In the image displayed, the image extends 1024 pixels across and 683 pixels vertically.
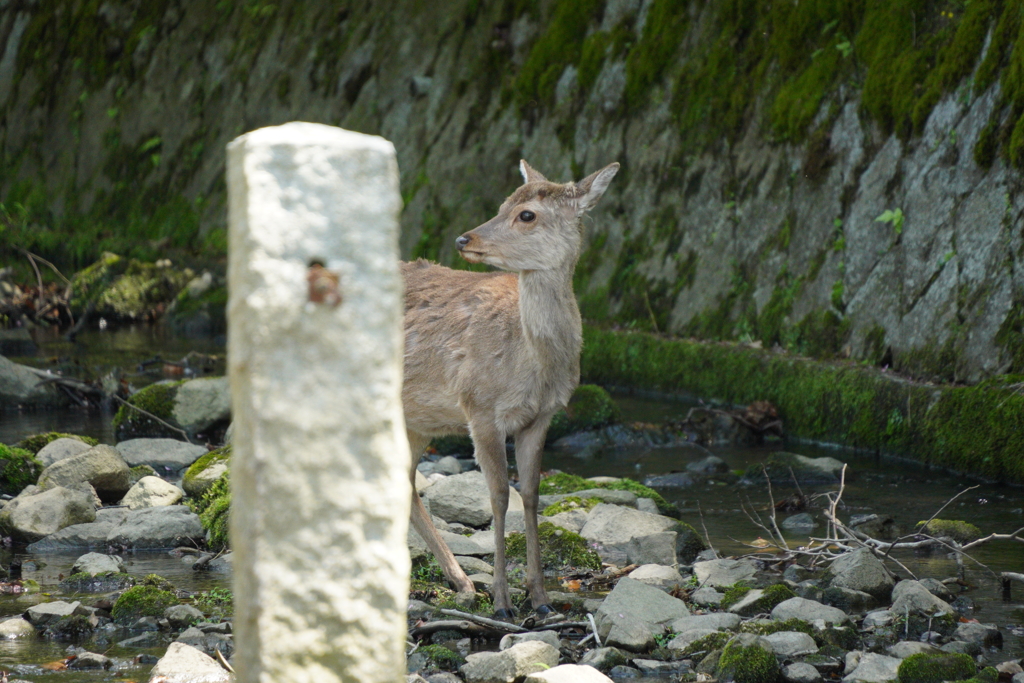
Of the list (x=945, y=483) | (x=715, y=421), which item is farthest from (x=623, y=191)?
(x=945, y=483)

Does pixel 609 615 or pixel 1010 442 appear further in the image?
pixel 1010 442

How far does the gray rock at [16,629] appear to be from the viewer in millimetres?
5695

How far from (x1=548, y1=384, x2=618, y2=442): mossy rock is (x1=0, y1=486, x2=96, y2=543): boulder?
17.2ft

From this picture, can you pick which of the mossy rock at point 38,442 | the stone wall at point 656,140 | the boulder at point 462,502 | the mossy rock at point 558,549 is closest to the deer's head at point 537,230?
the mossy rock at point 558,549

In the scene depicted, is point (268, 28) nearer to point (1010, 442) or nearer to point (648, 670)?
point (1010, 442)

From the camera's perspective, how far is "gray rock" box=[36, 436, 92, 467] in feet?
30.1

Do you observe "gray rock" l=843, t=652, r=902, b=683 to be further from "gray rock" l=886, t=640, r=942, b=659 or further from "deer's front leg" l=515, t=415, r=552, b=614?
"deer's front leg" l=515, t=415, r=552, b=614

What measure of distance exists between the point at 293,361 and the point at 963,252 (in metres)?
8.99

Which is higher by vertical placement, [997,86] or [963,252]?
[997,86]

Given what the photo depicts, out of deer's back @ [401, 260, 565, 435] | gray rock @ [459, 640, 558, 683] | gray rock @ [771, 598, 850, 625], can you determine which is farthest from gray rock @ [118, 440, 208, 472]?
gray rock @ [771, 598, 850, 625]

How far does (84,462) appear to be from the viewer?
27.9 feet

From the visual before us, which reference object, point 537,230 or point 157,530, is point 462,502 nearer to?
point 157,530

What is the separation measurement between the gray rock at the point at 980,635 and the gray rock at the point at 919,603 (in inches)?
8.0

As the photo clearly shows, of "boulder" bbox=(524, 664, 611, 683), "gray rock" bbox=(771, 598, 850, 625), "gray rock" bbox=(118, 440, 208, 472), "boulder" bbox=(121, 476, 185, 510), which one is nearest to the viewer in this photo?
"boulder" bbox=(524, 664, 611, 683)
